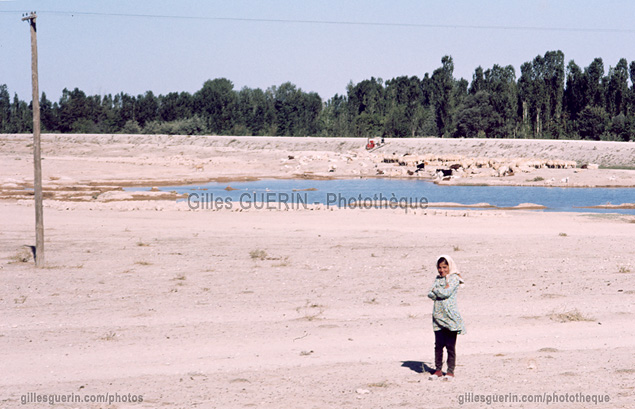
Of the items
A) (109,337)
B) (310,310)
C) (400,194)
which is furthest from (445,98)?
(109,337)

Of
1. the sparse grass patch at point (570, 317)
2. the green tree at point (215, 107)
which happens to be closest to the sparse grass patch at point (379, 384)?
the sparse grass patch at point (570, 317)

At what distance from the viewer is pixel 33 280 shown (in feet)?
50.2

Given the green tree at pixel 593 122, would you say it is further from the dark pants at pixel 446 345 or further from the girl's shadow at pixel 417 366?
the dark pants at pixel 446 345

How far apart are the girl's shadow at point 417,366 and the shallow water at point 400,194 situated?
25156 millimetres

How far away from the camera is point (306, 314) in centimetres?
1212

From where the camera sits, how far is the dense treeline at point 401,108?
263ft

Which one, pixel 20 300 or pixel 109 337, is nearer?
pixel 109 337

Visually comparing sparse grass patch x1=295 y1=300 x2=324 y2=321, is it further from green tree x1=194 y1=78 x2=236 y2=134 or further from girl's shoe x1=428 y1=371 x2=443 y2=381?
green tree x1=194 y1=78 x2=236 y2=134

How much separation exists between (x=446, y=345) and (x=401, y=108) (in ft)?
321

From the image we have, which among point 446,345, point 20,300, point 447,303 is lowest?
point 20,300

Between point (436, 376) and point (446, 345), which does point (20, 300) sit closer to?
point (436, 376)

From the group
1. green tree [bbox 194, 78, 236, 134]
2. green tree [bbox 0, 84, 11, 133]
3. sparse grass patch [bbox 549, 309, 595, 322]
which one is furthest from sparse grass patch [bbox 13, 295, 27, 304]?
green tree [bbox 0, 84, 11, 133]

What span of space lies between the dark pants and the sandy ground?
0.25m

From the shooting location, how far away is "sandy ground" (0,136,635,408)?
26.7 feet
